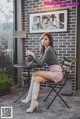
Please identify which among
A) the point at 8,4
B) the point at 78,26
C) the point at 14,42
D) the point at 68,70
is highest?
the point at 8,4

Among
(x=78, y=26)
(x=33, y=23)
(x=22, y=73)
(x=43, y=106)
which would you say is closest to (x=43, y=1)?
(x=33, y=23)

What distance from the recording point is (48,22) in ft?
16.0

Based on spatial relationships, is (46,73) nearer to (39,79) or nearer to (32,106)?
(39,79)

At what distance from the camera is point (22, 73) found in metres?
5.13

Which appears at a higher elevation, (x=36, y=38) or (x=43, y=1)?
(x=43, y=1)

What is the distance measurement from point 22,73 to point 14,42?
74cm

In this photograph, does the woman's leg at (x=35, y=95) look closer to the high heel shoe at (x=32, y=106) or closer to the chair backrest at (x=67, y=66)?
the high heel shoe at (x=32, y=106)

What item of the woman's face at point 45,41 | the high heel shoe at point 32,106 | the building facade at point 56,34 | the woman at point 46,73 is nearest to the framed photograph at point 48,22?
the building facade at point 56,34

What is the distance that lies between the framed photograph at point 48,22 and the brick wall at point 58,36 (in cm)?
9

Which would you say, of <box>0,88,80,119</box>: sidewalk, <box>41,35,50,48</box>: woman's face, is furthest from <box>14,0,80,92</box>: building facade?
<box>41,35,50,48</box>: woman's face

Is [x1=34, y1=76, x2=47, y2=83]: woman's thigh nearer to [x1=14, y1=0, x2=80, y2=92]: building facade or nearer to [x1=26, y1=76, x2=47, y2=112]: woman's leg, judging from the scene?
[x1=26, y1=76, x2=47, y2=112]: woman's leg

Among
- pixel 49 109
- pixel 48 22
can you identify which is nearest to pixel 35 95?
pixel 49 109

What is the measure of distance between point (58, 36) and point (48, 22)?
37cm

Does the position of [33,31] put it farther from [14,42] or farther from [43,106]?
[43,106]
